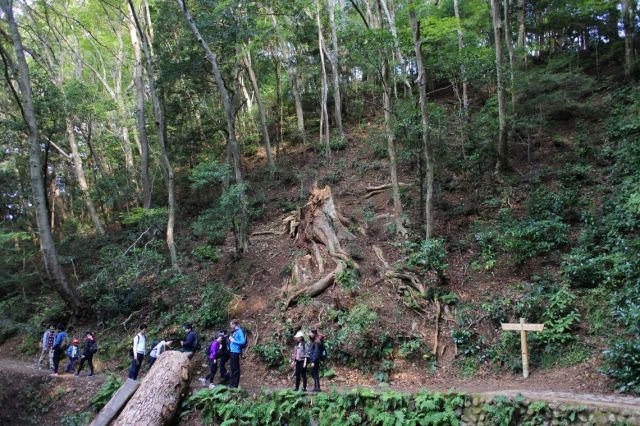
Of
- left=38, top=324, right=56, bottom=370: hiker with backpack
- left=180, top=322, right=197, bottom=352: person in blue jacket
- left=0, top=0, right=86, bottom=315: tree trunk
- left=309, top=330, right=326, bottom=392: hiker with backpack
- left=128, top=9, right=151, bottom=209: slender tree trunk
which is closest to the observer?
left=309, top=330, right=326, bottom=392: hiker with backpack

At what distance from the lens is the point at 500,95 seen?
51.9 feet

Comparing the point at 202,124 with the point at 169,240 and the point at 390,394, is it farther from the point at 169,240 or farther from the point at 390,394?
the point at 390,394

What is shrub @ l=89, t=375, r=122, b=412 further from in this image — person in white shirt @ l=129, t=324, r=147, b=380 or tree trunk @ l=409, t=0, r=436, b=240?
tree trunk @ l=409, t=0, r=436, b=240

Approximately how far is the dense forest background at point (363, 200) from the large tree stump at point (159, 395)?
8.08 feet

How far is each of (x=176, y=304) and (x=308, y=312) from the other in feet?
18.3

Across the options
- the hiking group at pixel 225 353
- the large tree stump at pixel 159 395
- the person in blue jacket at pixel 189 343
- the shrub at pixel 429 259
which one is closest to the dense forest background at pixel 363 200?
the shrub at pixel 429 259

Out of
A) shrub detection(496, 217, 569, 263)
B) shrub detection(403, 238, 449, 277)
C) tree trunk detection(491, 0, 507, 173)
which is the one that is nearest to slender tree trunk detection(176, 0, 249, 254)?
shrub detection(403, 238, 449, 277)

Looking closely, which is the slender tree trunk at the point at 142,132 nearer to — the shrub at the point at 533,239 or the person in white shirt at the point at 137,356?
the person in white shirt at the point at 137,356

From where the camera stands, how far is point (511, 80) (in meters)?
16.7

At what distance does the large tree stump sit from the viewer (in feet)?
28.4

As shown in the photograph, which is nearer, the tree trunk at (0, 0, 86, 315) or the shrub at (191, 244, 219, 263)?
the tree trunk at (0, 0, 86, 315)

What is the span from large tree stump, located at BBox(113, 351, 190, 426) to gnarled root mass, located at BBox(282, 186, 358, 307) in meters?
3.98

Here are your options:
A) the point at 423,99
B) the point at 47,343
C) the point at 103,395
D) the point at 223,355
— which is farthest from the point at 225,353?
the point at 423,99

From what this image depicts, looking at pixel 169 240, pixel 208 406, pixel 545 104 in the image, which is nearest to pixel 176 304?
pixel 169 240
